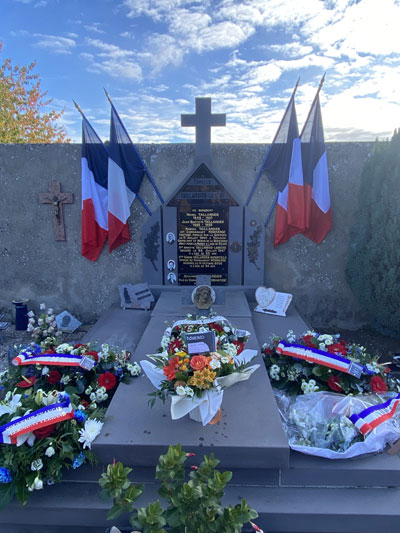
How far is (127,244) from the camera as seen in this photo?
17.5ft

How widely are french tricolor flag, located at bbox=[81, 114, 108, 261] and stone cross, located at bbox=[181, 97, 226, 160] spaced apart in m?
1.35

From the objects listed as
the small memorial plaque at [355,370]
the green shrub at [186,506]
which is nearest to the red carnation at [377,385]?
the small memorial plaque at [355,370]

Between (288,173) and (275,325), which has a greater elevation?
(288,173)

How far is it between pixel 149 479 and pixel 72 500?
49 centimetres

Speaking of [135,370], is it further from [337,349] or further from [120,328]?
[337,349]

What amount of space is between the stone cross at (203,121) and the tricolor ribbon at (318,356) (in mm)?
3119

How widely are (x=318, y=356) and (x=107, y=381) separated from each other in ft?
6.04

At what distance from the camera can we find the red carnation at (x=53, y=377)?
2926mm

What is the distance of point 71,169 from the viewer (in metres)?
5.15

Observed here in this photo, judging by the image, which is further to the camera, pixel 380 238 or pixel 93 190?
pixel 93 190

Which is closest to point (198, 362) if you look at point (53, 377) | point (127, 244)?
point (53, 377)

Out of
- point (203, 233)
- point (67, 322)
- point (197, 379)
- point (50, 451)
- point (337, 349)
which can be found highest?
point (203, 233)

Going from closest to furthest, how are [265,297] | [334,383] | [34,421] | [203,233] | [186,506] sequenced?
1. [186,506]
2. [34,421]
3. [334,383]
4. [265,297]
5. [203,233]

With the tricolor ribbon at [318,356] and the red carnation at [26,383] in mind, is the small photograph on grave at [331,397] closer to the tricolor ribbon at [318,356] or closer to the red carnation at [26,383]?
the tricolor ribbon at [318,356]
